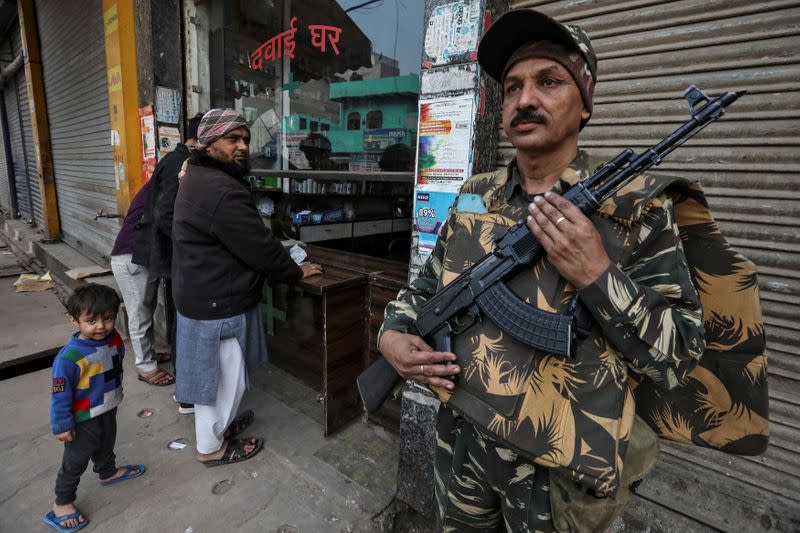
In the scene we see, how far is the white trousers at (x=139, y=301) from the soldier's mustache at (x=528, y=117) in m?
3.37

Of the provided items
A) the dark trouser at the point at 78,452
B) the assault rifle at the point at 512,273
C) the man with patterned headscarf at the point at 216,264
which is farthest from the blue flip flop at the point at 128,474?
the assault rifle at the point at 512,273

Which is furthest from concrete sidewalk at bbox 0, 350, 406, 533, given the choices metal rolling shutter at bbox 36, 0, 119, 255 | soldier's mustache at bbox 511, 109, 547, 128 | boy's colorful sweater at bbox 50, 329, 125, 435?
metal rolling shutter at bbox 36, 0, 119, 255

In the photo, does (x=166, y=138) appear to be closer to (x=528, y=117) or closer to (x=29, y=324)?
(x=29, y=324)

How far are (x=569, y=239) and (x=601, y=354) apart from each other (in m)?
0.32

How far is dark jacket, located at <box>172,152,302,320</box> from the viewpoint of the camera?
221 centimetres

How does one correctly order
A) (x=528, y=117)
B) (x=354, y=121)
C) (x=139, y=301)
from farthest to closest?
1. (x=139, y=301)
2. (x=354, y=121)
3. (x=528, y=117)

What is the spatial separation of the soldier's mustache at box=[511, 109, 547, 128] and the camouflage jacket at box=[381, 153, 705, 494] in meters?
0.17

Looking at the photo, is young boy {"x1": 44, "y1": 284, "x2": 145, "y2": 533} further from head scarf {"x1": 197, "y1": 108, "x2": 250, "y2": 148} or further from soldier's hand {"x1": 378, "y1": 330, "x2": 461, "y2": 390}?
soldier's hand {"x1": 378, "y1": 330, "x2": 461, "y2": 390}

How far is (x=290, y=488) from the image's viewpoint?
7.87 ft

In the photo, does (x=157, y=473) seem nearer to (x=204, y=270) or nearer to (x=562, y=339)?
(x=204, y=270)

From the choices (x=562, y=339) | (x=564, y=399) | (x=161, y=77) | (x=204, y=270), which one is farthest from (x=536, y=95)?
(x=161, y=77)

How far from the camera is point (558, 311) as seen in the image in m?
1.06

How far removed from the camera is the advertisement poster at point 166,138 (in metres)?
3.98

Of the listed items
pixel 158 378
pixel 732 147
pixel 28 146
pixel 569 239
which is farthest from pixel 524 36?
pixel 28 146
